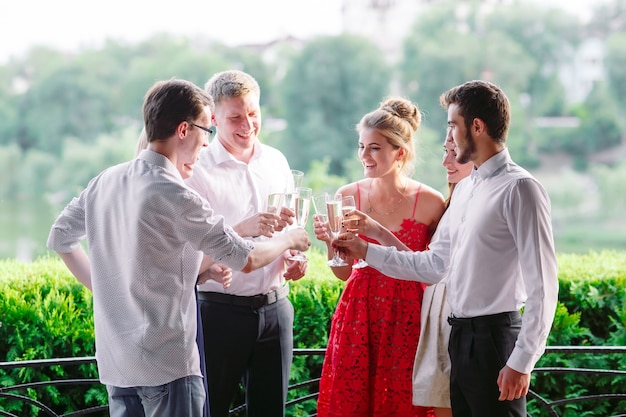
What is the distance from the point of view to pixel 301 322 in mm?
3879

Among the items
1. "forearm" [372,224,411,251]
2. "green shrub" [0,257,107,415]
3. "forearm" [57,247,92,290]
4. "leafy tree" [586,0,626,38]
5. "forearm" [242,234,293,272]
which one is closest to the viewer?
"forearm" [242,234,293,272]

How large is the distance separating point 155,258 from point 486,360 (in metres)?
1.03

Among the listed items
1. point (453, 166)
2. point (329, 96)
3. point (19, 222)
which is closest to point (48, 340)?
point (453, 166)

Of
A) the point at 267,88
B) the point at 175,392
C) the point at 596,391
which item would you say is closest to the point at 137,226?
the point at 175,392

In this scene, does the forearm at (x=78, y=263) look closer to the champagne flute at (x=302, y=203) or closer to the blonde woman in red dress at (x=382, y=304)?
the champagne flute at (x=302, y=203)

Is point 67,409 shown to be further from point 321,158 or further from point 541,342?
point 321,158

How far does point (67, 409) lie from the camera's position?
3.68m

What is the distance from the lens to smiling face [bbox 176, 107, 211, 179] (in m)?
2.39

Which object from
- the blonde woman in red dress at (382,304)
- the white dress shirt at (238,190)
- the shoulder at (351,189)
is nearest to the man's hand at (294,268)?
the white dress shirt at (238,190)

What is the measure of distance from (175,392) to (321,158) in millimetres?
14118

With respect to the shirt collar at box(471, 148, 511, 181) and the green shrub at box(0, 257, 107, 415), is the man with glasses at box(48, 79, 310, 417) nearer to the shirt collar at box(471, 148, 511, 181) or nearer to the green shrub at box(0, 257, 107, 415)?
the shirt collar at box(471, 148, 511, 181)

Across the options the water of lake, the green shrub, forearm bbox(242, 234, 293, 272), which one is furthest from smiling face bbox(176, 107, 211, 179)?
the water of lake

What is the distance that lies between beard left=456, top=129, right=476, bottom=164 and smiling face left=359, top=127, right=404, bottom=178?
0.62 metres

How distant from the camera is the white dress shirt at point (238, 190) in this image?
299cm
